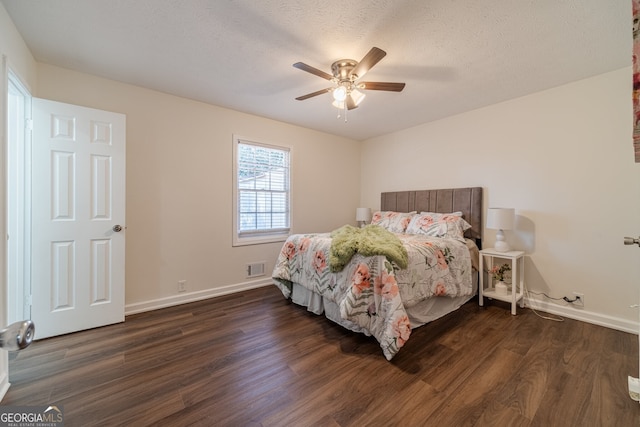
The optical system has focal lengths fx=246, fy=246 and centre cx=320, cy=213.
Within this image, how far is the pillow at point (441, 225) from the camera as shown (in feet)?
9.93

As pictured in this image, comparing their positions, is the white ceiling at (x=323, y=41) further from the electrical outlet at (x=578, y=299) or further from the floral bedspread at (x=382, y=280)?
the electrical outlet at (x=578, y=299)

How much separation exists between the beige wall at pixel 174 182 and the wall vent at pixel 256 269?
58 millimetres

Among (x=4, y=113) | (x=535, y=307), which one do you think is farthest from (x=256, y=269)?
(x=535, y=307)

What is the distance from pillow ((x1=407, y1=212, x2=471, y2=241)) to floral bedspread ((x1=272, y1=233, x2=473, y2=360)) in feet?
0.68

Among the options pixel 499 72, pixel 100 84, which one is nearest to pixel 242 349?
pixel 100 84

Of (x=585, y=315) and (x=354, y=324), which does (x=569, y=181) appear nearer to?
(x=585, y=315)

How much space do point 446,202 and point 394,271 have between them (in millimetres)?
2010

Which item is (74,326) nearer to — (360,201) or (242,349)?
(242,349)

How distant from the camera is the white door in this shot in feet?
6.98

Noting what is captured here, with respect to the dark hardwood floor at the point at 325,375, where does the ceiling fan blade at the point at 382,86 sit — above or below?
above

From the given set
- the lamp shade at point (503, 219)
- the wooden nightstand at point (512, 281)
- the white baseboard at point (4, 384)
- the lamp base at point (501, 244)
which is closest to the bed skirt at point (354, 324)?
the wooden nightstand at point (512, 281)

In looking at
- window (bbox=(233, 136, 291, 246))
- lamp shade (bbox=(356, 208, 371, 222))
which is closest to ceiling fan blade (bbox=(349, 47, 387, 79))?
window (bbox=(233, 136, 291, 246))

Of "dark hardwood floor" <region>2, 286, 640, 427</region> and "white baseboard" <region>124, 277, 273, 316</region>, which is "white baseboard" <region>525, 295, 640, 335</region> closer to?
"dark hardwood floor" <region>2, 286, 640, 427</region>

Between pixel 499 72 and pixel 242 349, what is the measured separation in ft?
11.3
